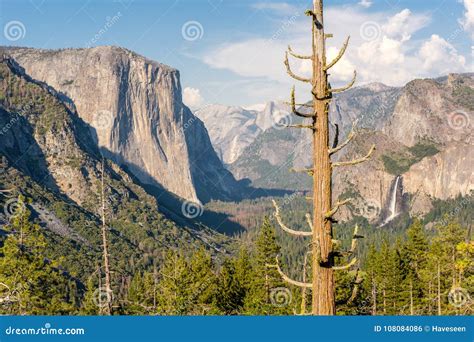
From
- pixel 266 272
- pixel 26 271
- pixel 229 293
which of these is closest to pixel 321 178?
pixel 26 271

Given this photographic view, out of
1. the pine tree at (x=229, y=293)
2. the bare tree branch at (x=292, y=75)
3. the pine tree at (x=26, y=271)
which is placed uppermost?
the bare tree branch at (x=292, y=75)

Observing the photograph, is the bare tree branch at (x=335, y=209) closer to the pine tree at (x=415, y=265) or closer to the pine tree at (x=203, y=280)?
the pine tree at (x=203, y=280)

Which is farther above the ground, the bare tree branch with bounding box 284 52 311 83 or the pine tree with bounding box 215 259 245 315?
the bare tree branch with bounding box 284 52 311 83

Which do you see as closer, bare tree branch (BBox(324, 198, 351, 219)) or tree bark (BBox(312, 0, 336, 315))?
bare tree branch (BBox(324, 198, 351, 219))

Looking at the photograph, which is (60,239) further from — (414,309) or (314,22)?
(314,22)

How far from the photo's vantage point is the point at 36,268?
31.7 meters

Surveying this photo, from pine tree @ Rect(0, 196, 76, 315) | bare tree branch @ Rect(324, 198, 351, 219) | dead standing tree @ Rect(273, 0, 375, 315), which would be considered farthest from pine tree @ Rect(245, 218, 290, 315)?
bare tree branch @ Rect(324, 198, 351, 219)

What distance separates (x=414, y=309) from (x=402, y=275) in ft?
16.1

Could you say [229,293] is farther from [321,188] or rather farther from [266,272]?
[321,188]

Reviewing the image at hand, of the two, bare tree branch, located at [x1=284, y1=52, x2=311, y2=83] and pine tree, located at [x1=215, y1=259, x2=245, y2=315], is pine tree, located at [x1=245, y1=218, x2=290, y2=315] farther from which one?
bare tree branch, located at [x1=284, y1=52, x2=311, y2=83]

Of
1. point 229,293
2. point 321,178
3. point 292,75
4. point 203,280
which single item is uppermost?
point 292,75

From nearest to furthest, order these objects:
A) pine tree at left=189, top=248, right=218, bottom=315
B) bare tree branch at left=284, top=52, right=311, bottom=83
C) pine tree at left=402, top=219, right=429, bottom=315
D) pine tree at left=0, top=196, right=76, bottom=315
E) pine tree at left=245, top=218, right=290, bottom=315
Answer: bare tree branch at left=284, top=52, right=311, bottom=83, pine tree at left=0, top=196, right=76, bottom=315, pine tree at left=245, top=218, right=290, bottom=315, pine tree at left=189, top=248, right=218, bottom=315, pine tree at left=402, top=219, right=429, bottom=315

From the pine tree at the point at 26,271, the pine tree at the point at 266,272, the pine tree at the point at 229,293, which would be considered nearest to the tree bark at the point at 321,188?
the pine tree at the point at 26,271

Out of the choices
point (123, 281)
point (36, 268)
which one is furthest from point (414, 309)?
point (123, 281)
